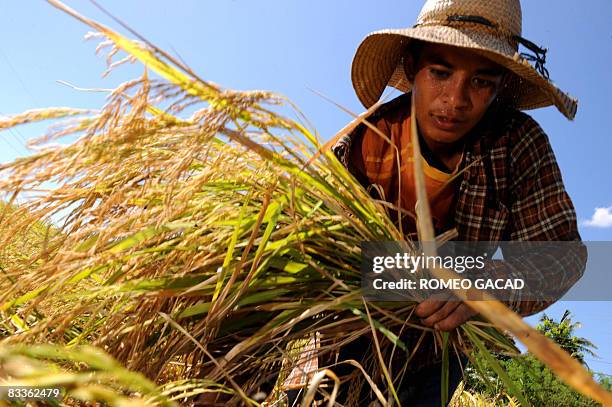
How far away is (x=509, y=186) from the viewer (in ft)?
5.74

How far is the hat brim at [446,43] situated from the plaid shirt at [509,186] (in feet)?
0.34

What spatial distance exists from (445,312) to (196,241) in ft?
1.82

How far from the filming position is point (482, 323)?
46.4 inches

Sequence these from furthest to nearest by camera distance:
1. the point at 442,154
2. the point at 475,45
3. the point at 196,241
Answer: the point at 442,154 → the point at 475,45 → the point at 196,241

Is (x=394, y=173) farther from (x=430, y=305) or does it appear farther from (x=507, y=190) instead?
(x=430, y=305)

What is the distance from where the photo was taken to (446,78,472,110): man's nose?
1618mm

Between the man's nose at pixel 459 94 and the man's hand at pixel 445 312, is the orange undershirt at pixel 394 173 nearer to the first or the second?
the man's nose at pixel 459 94

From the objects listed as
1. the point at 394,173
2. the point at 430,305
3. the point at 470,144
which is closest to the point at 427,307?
the point at 430,305

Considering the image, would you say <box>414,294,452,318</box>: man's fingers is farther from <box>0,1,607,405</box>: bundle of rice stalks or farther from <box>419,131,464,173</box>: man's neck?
<box>419,131,464,173</box>: man's neck

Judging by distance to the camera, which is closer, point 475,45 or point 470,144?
point 475,45

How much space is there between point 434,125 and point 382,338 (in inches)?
31.1

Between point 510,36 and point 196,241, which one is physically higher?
point 510,36

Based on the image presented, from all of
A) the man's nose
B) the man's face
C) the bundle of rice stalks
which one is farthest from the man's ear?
the bundle of rice stalks
